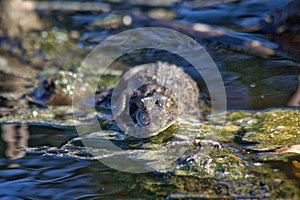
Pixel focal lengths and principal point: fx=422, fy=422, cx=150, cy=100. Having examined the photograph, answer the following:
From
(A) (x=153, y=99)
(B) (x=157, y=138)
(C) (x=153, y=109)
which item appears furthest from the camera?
(A) (x=153, y=99)

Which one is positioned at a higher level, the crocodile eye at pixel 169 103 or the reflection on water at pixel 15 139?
the crocodile eye at pixel 169 103

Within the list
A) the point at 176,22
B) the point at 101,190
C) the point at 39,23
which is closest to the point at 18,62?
the point at 39,23

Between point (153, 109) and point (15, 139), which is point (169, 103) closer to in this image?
point (153, 109)

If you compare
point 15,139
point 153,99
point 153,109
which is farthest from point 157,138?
point 15,139

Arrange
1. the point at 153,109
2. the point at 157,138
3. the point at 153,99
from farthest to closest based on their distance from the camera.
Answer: the point at 153,99, the point at 153,109, the point at 157,138

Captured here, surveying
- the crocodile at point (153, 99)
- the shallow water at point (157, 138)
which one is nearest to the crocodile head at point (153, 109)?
the crocodile at point (153, 99)

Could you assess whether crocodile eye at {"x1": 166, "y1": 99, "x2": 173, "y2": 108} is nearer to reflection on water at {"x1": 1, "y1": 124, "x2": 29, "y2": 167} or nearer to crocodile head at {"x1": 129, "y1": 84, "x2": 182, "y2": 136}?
crocodile head at {"x1": 129, "y1": 84, "x2": 182, "y2": 136}

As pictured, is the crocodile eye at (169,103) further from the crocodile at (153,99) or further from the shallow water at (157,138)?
the shallow water at (157,138)

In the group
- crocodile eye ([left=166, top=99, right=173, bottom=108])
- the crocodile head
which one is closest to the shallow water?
the crocodile head
